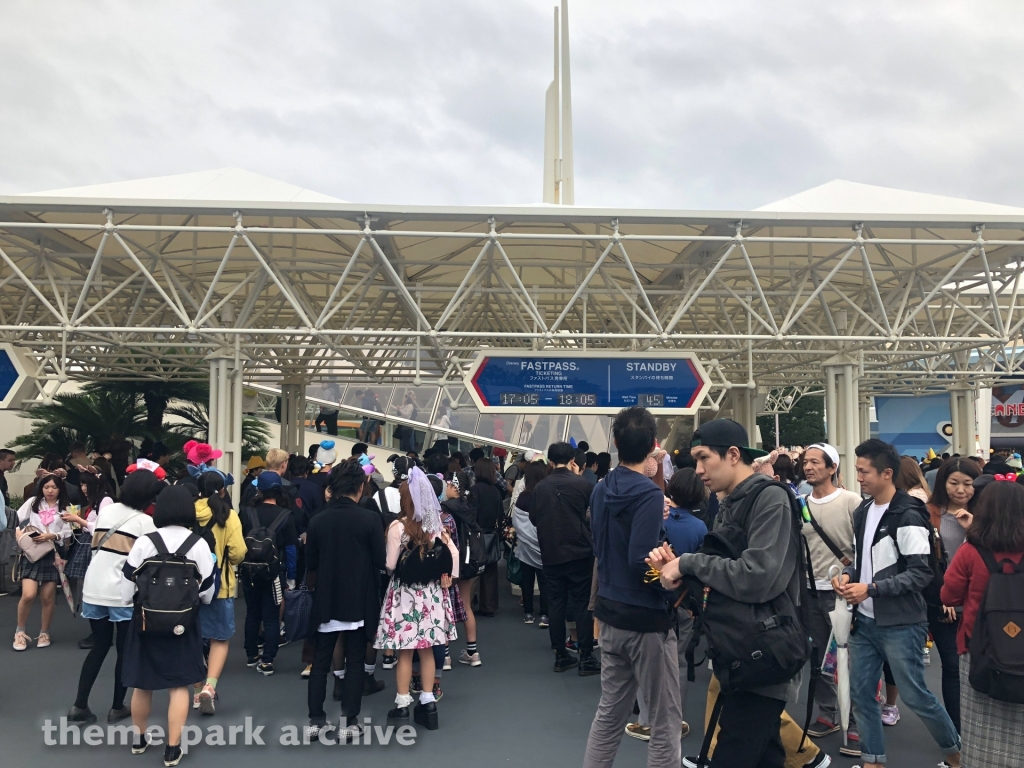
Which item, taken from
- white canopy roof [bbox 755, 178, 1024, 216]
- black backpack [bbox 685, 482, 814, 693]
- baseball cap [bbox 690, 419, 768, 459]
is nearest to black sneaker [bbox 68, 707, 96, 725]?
black backpack [bbox 685, 482, 814, 693]

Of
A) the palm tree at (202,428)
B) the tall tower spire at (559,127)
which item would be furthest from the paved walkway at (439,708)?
the palm tree at (202,428)

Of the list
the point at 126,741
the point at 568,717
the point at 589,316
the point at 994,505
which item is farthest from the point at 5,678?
the point at 589,316

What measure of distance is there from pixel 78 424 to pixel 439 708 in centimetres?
1531

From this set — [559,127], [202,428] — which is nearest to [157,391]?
[202,428]

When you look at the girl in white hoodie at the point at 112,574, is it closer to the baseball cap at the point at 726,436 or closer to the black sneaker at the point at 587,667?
the black sneaker at the point at 587,667

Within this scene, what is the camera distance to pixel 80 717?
565 cm

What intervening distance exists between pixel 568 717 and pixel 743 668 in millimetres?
3049

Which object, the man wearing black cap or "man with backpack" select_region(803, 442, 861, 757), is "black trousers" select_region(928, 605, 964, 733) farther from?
the man wearing black cap

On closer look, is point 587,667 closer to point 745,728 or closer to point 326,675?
point 326,675

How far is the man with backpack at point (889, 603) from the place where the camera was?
14.3 feet

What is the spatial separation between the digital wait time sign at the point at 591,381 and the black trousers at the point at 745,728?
6.96 metres

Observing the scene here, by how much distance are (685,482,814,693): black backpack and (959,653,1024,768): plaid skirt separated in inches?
46.6

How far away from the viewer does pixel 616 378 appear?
10.3m

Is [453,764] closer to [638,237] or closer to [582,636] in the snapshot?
[582,636]
